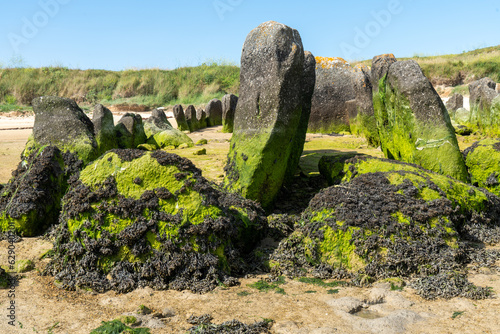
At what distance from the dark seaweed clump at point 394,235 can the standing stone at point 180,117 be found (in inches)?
413

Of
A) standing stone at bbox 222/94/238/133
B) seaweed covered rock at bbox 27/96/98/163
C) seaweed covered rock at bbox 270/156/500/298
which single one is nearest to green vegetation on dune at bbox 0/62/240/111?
standing stone at bbox 222/94/238/133

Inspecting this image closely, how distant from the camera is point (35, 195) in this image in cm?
516

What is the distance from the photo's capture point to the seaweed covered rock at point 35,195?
16.5 ft

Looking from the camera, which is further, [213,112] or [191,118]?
[213,112]

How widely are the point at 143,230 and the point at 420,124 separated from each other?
4.41m

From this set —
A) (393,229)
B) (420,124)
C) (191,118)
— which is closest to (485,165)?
(420,124)

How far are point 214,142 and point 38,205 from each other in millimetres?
6553

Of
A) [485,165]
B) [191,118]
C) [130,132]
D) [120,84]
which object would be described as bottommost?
[485,165]

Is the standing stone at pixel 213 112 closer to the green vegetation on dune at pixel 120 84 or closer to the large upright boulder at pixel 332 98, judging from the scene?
the large upright boulder at pixel 332 98

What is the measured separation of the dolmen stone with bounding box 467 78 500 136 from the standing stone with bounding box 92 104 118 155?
957cm

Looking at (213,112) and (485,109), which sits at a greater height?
(213,112)

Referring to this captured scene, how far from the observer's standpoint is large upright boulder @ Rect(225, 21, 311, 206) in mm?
5719

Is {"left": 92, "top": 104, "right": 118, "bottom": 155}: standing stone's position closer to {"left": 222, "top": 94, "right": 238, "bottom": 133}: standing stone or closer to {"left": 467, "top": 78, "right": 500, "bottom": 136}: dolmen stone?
{"left": 222, "top": 94, "right": 238, "bottom": 133}: standing stone

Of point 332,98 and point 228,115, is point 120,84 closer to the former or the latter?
point 228,115
